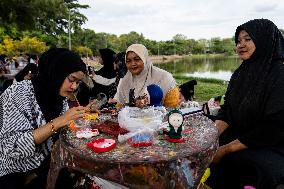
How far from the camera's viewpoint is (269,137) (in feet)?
8.50

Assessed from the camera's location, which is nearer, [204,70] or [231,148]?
[231,148]

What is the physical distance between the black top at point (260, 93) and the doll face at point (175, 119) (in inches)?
38.3

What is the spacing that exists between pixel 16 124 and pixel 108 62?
15.3ft

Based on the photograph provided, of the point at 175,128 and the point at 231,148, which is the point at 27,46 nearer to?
the point at 231,148

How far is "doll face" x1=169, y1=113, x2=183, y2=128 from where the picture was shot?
1.95 metres

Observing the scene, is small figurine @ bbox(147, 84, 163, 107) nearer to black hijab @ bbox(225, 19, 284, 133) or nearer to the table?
the table

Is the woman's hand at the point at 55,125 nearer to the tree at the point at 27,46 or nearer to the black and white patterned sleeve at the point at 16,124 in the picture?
the black and white patterned sleeve at the point at 16,124

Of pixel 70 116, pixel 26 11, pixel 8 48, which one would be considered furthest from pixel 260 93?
pixel 8 48

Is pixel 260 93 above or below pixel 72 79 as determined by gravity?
below

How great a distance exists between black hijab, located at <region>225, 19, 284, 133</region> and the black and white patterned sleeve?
189 centimetres

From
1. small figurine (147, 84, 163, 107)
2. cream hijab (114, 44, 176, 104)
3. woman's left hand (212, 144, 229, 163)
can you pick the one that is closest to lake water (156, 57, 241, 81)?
cream hijab (114, 44, 176, 104)

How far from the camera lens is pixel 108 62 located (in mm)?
6691

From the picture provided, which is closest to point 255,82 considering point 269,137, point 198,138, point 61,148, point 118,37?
point 269,137

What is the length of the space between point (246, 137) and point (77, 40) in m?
46.9
